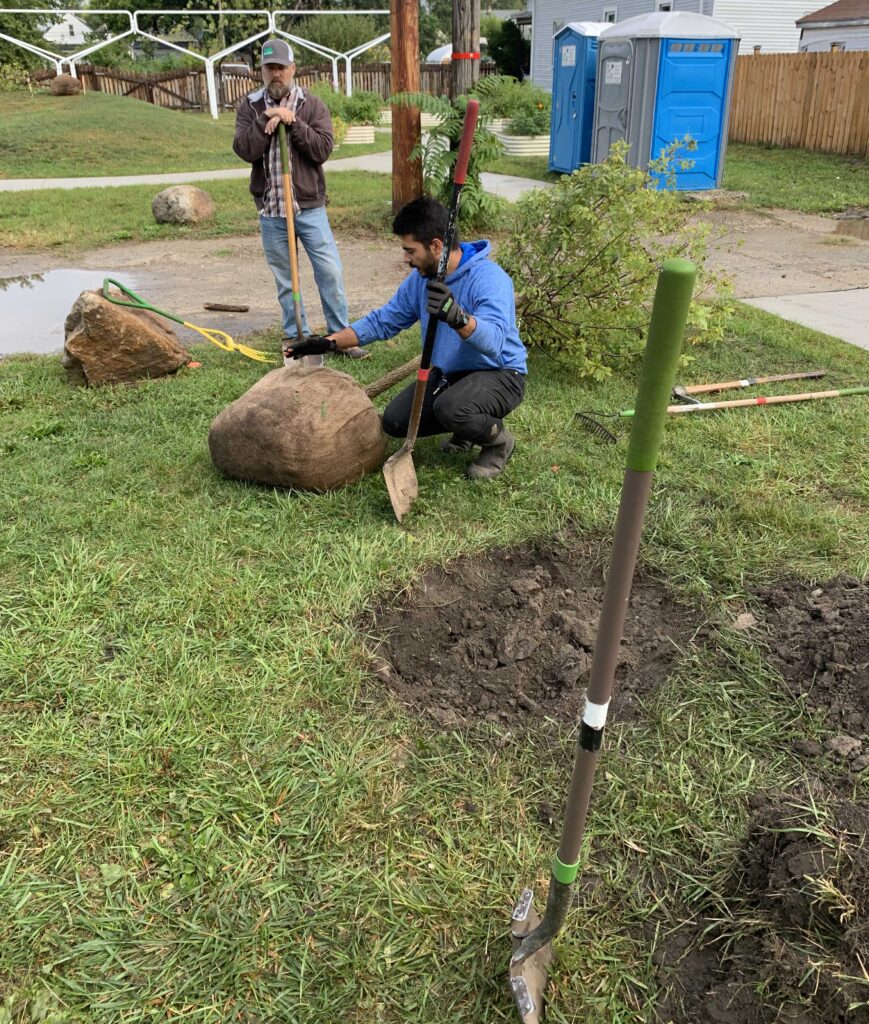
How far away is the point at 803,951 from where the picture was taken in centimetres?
182

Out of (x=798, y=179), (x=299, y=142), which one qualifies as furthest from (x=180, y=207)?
(x=798, y=179)

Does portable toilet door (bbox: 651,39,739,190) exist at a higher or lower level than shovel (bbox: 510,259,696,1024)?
higher

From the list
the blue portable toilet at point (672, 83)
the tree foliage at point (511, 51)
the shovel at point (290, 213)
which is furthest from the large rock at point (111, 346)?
the tree foliage at point (511, 51)

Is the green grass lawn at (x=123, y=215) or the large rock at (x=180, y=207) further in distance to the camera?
the large rock at (x=180, y=207)

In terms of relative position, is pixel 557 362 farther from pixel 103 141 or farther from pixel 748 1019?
pixel 103 141

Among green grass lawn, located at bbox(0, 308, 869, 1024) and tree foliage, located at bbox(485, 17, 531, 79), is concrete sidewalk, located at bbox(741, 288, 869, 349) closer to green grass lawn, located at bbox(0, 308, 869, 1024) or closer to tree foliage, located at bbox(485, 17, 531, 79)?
green grass lawn, located at bbox(0, 308, 869, 1024)

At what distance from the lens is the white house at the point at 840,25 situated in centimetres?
2266

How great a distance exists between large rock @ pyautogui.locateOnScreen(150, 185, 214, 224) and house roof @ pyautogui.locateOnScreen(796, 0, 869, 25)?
21.0 meters

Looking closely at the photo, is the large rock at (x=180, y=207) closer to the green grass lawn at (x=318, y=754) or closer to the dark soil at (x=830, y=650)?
the green grass lawn at (x=318, y=754)

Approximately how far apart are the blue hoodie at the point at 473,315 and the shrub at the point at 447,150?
3816 millimetres

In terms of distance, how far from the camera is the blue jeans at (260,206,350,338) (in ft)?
18.4

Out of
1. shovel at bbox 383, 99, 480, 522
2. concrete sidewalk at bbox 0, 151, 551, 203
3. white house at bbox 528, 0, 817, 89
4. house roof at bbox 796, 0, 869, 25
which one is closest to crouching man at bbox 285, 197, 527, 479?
shovel at bbox 383, 99, 480, 522

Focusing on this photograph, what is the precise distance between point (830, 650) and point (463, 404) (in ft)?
6.31

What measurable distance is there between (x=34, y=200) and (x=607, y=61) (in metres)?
8.63
